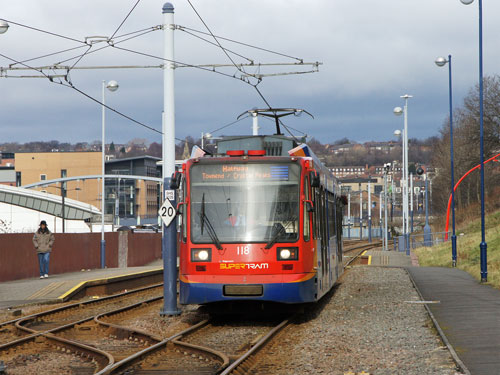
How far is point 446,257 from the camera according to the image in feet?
129

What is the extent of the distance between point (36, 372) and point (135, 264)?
110 feet

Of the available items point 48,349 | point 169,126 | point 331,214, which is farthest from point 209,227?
point 331,214

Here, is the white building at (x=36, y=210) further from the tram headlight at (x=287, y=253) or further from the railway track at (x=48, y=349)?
the tram headlight at (x=287, y=253)

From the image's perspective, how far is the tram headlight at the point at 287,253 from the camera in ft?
46.3

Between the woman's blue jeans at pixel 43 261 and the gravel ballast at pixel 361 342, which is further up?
the woman's blue jeans at pixel 43 261

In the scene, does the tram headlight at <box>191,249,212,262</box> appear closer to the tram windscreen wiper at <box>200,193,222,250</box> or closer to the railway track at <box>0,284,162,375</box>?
Answer: the tram windscreen wiper at <box>200,193,222,250</box>

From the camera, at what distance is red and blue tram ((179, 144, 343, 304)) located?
14.0 meters

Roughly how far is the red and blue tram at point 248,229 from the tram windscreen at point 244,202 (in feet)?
0.06

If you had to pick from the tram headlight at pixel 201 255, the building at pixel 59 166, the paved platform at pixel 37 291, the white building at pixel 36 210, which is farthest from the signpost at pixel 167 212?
the building at pixel 59 166

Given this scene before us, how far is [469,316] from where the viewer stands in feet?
47.9

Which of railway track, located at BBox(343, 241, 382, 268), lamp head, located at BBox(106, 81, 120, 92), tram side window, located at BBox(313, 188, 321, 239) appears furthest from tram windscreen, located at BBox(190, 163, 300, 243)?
railway track, located at BBox(343, 241, 382, 268)

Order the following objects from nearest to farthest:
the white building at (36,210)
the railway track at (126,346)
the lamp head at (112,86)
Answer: the railway track at (126,346)
the lamp head at (112,86)
the white building at (36,210)

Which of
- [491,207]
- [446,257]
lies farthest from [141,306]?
[491,207]

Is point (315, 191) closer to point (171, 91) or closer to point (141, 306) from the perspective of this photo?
point (171, 91)
